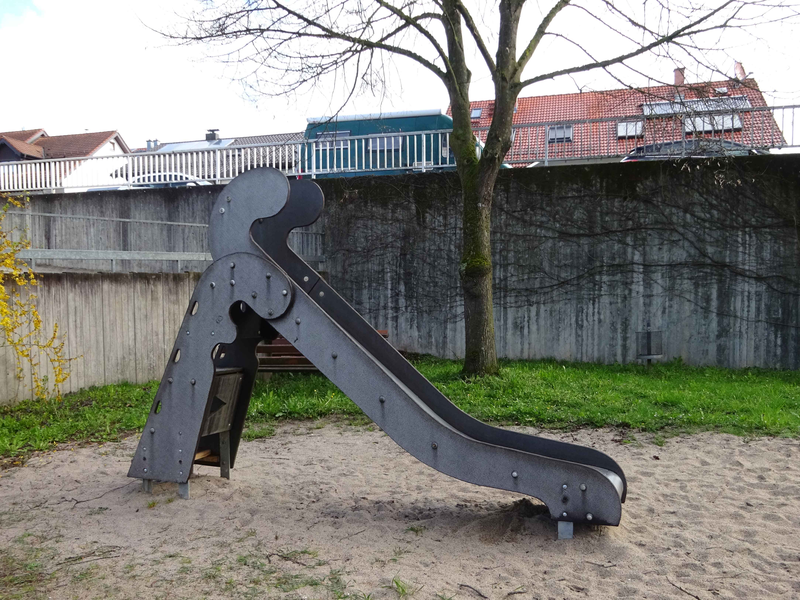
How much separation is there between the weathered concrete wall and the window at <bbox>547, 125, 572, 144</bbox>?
147 cm

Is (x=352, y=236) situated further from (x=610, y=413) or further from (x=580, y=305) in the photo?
(x=610, y=413)

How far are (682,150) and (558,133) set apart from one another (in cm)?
227

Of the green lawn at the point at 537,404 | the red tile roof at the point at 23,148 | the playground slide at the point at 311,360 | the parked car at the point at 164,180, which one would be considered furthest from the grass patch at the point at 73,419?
the red tile roof at the point at 23,148

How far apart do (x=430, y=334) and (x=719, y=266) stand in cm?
446

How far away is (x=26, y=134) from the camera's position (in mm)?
36750

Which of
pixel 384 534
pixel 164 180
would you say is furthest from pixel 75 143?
pixel 384 534

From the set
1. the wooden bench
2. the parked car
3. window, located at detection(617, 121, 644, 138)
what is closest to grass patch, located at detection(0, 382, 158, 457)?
the wooden bench

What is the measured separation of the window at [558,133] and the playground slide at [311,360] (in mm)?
8528

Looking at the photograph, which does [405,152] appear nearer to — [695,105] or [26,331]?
[695,105]

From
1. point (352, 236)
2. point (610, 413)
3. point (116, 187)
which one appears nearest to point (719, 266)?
point (610, 413)

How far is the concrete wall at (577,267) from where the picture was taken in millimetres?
9844

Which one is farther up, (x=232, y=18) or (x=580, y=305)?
(x=232, y=18)

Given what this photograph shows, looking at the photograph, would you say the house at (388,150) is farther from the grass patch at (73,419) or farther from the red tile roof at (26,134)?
the red tile roof at (26,134)

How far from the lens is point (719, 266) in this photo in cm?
1008
